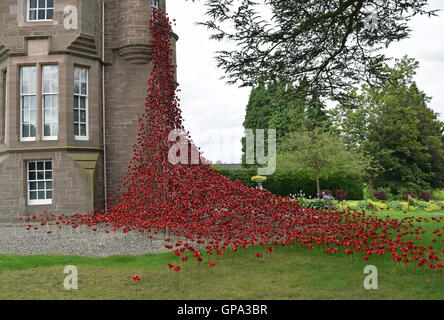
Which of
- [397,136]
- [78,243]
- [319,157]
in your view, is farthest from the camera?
[397,136]

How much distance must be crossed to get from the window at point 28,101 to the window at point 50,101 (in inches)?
14.6

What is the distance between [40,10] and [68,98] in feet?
11.4

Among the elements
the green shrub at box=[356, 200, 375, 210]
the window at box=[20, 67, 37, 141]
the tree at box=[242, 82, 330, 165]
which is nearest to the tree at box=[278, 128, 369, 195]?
the tree at box=[242, 82, 330, 165]

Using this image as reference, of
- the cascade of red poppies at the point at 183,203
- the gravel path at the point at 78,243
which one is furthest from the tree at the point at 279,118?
the gravel path at the point at 78,243

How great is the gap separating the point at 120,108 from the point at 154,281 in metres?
9.19

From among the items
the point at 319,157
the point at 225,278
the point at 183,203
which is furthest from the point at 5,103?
the point at 319,157

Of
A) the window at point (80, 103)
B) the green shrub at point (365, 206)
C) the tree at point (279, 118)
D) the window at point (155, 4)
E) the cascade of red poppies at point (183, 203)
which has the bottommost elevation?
the green shrub at point (365, 206)

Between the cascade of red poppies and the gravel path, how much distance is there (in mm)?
360

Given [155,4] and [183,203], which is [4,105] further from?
[183,203]

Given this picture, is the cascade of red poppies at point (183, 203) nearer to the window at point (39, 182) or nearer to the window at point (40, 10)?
the window at point (39, 182)

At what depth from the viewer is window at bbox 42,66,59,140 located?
41.3 ft

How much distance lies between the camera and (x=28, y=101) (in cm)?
1273

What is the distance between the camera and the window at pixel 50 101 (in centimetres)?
1259

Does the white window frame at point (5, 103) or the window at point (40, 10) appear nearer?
the window at point (40, 10)
